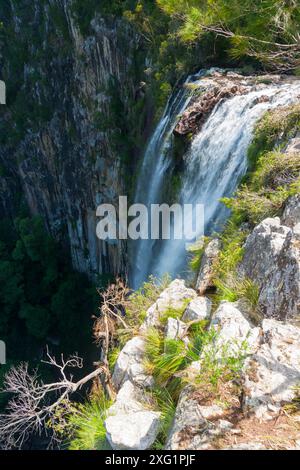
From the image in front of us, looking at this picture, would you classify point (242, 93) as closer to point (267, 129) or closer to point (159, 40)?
point (267, 129)

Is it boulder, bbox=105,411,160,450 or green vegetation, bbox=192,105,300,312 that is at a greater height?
green vegetation, bbox=192,105,300,312

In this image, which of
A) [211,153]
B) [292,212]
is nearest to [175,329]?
[292,212]

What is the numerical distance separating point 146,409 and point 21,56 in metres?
20.3

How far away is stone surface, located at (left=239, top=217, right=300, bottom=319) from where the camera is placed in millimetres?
3199

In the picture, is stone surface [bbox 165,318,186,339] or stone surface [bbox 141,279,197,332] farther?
stone surface [bbox 141,279,197,332]

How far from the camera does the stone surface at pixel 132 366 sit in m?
3.53

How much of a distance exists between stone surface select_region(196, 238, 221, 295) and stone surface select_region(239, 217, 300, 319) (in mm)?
470

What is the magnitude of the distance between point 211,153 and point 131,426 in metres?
5.48

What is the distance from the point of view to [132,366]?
12.0 feet

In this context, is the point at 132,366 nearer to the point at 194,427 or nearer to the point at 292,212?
the point at 194,427

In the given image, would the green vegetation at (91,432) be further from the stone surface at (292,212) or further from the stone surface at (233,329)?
the stone surface at (292,212)

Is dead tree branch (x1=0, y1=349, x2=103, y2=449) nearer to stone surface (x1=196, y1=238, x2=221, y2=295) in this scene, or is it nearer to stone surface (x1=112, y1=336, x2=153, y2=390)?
stone surface (x1=112, y1=336, x2=153, y2=390)

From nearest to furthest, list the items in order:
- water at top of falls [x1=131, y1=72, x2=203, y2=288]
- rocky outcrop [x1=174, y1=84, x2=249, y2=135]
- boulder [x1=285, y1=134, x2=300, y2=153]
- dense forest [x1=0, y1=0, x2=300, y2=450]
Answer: dense forest [x1=0, y1=0, x2=300, y2=450] < boulder [x1=285, y1=134, x2=300, y2=153] < rocky outcrop [x1=174, y1=84, x2=249, y2=135] < water at top of falls [x1=131, y1=72, x2=203, y2=288]

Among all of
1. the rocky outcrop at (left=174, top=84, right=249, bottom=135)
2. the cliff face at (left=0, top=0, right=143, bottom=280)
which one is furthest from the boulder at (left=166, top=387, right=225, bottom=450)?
the cliff face at (left=0, top=0, right=143, bottom=280)
